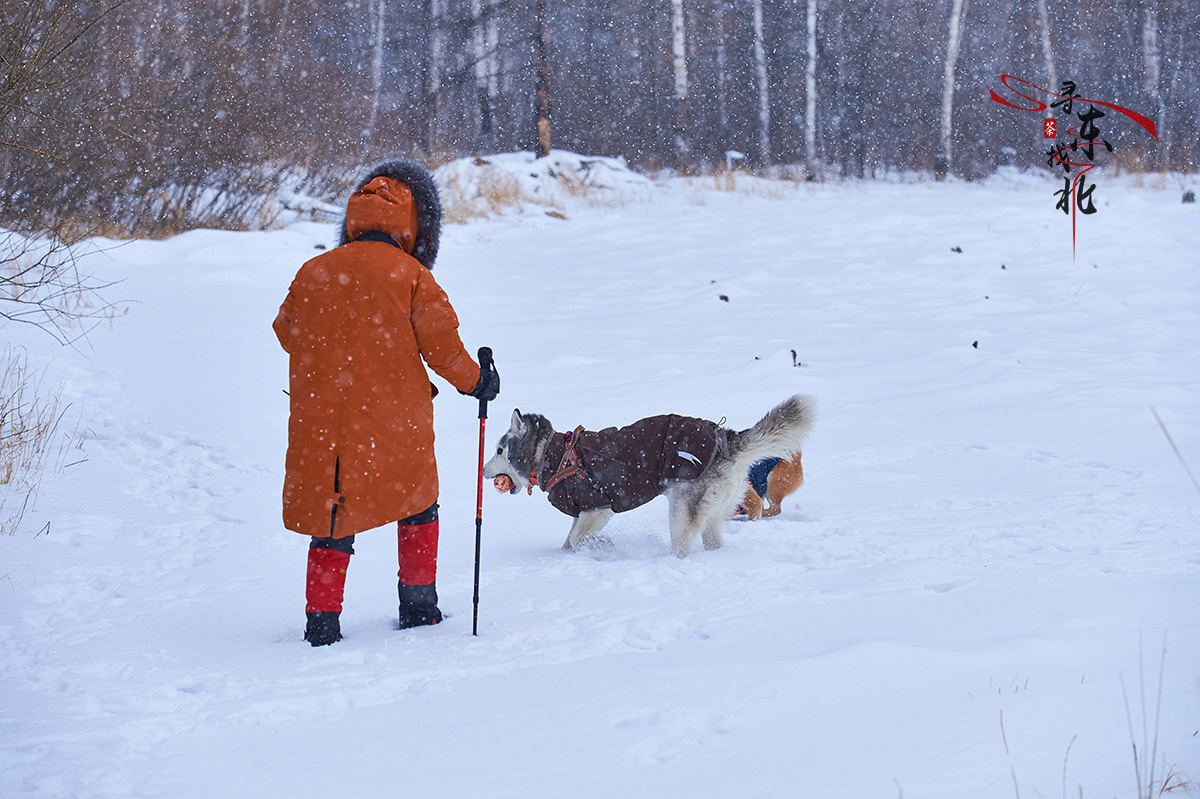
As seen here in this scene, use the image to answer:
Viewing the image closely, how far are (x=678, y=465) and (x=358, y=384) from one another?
1918mm

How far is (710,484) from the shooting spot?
4.41 meters

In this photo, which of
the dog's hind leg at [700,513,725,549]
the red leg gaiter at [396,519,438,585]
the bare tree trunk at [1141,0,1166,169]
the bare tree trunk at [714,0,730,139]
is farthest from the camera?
the bare tree trunk at [714,0,730,139]

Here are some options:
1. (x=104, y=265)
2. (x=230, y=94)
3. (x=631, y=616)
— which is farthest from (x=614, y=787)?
(x=230, y=94)

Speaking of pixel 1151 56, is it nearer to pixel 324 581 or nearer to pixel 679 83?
pixel 679 83

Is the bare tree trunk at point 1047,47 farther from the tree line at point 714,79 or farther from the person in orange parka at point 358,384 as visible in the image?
the person in orange parka at point 358,384

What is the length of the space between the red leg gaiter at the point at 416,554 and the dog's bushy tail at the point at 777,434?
71.9 inches

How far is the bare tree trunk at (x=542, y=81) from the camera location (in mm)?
20828

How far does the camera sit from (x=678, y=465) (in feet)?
14.5

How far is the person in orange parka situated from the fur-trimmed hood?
132 millimetres

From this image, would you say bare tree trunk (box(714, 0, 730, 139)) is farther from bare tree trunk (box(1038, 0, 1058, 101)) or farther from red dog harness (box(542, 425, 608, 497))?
red dog harness (box(542, 425, 608, 497))

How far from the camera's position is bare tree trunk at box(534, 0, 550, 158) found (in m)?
20.8

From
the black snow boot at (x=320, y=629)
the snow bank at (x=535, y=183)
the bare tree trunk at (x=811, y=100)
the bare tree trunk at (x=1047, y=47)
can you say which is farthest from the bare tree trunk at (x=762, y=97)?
the black snow boot at (x=320, y=629)

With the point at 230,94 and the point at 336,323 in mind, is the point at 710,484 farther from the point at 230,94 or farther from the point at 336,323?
the point at 230,94

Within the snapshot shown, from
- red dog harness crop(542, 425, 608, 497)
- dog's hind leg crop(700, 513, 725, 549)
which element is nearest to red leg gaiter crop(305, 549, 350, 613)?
red dog harness crop(542, 425, 608, 497)
